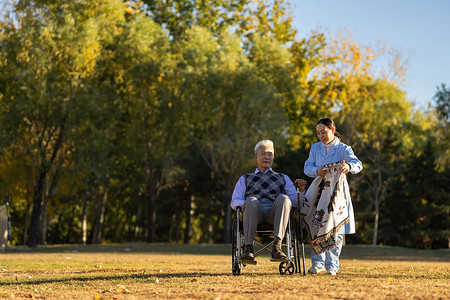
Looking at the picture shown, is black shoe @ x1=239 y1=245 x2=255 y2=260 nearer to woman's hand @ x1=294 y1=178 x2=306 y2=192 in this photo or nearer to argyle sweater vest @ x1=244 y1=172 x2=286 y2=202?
argyle sweater vest @ x1=244 y1=172 x2=286 y2=202

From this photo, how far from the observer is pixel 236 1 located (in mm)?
37875

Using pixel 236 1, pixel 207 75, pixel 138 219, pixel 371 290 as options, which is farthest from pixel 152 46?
pixel 371 290

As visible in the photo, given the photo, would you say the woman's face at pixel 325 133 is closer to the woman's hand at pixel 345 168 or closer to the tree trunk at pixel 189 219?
the woman's hand at pixel 345 168

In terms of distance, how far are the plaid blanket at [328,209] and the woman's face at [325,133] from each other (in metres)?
0.42

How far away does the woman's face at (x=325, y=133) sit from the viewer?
27.4 ft

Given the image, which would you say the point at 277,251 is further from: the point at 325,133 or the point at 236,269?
the point at 325,133

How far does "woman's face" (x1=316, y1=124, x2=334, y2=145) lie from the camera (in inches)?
328

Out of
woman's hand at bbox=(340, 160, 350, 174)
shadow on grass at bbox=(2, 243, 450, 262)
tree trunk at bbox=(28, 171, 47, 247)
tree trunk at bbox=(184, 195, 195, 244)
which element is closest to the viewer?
woman's hand at bbox=(340, 160, 350, 174)

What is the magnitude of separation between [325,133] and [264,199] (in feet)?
3.71

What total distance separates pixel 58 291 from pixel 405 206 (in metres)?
34.2

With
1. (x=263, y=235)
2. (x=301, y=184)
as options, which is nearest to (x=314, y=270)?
(x=263, y=235)

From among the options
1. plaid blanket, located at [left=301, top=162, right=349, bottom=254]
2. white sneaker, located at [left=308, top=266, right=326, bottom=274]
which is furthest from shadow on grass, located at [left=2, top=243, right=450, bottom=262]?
plaid blanket, located at [left=301, top=162, right=349, bottom=254]

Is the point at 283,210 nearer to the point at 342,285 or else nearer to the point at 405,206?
the point at 342,285

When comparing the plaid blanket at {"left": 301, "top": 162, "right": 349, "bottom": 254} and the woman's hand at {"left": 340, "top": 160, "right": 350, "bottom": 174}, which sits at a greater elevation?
the woman's hand at {"left": 340, "top": 160, "right": 350, "bottom": 174}
